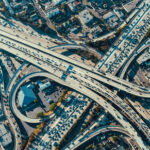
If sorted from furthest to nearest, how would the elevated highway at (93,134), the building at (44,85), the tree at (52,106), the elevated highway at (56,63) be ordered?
the building at (44,85) → the tree at (52,106) → the elevated highway at (56,63) → the elevated highway at (93,134)

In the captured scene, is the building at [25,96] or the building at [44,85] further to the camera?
the building at [44,85]

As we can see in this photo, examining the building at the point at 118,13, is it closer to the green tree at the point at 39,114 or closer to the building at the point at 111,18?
the building at the point at 111,18

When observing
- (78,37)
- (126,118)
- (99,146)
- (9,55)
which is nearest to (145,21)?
(78,37)

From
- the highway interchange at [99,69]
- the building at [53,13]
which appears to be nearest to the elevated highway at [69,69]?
the highway interchange at [99,69]

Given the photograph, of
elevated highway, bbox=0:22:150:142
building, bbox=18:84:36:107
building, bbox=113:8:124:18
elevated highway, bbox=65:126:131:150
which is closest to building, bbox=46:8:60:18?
elevated highway, bbox=0:22:150:142

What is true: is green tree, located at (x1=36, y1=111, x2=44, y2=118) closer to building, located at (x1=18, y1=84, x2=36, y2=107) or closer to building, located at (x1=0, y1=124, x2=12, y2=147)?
building, located at (x1=18, y1=84, x2=36, y2=107)

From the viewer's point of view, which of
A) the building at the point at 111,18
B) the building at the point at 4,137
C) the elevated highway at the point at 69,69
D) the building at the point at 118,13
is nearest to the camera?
the building at the point at 4,137
